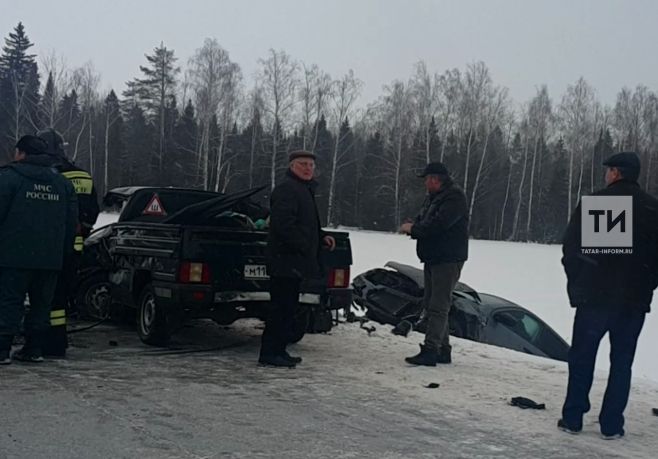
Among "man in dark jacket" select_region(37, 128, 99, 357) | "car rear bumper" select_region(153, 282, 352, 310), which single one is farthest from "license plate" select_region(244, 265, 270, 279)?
"man in dark jacket" select_region(37, 128, 99, 357)

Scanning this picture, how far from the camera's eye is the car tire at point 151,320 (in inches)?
274

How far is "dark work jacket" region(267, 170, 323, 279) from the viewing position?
630 centimetres

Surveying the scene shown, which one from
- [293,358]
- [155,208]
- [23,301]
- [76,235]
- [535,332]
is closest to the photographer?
[23,301]

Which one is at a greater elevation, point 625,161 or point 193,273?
point 625,161

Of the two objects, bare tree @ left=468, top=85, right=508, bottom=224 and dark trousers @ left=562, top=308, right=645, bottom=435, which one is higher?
bare tree @ left=468, top=85, right=508, bottom=224

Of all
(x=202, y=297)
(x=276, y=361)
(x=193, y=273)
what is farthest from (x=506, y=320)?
(x=193, y=273)

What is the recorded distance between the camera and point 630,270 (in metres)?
4.64

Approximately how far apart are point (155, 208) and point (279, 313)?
9.48 ft

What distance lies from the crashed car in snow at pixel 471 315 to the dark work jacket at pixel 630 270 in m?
4.37

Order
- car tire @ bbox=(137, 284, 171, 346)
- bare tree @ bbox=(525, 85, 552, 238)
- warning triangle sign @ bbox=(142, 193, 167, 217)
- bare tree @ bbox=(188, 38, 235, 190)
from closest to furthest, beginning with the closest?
car tire @ bbox=(137, 284, 171, 346)
warning triangle sign @ bbox=(142, 193, 167, 217)
bare tree @ bbox=(188, 38, 235, 190)
bare tree @ bbox=(525, 85, 552, 238)

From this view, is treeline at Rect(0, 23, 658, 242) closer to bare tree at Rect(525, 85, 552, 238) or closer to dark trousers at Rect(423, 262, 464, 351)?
bare tree at Rect(525, 85, 552, 238)

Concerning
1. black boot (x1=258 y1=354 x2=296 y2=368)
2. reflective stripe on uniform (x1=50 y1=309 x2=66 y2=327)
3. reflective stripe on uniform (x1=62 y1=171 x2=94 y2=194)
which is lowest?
black boot (x1=258 y1=354 x2=296 y2=368)

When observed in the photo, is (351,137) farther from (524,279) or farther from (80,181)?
(80,181)

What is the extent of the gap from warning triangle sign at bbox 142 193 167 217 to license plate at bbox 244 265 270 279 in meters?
2.06
